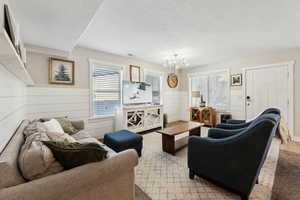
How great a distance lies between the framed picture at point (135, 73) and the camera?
413 centimetres

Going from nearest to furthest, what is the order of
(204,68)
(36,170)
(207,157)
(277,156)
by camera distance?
(36,170) → (207,157) → (277,156) → (204,68)

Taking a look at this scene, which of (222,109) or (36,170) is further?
(222,109)

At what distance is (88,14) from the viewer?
163 centimetres

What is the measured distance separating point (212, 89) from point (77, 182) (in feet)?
16.5

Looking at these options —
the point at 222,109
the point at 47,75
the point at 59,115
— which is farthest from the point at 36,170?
the point at 222,109

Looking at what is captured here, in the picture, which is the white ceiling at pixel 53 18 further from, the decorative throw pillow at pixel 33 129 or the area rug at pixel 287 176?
the area rug at pixel 287 176

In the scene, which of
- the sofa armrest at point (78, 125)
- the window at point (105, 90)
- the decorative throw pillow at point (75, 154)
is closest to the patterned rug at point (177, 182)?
the decorative throw pillow at point (75, 154)

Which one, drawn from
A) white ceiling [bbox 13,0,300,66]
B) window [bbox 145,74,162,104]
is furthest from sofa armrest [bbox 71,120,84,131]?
window [bbox 145,74,162,104]

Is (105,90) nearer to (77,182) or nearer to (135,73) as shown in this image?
(135,73)

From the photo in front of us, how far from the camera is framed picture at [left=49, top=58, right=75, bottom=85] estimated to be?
113 inches

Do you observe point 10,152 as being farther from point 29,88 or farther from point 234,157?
point 29,88

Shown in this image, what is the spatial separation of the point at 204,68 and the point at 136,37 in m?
3.34

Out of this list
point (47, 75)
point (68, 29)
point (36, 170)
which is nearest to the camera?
point (36, 170)

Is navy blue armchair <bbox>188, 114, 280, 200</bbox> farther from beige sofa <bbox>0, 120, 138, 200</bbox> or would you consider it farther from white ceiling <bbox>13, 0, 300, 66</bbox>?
white ceiling <bbox>13, 0, 300, 66</bbox>
